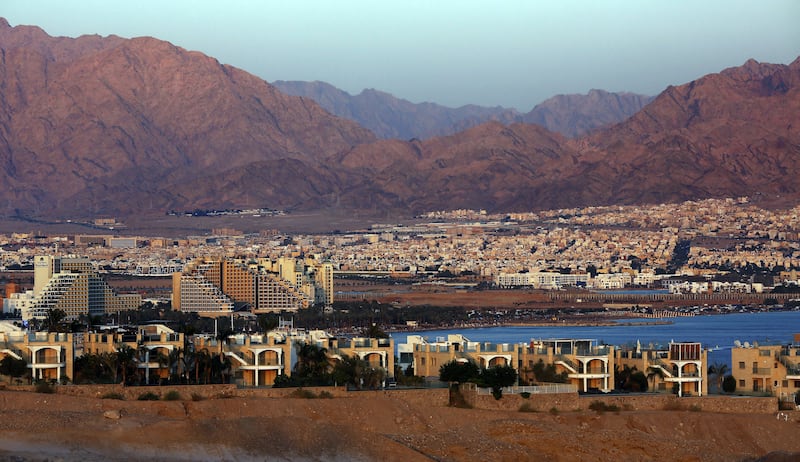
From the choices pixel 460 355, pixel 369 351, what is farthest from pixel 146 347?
pixel 460 355

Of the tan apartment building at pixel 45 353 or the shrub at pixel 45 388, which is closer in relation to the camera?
the shrub at pixel 45 388

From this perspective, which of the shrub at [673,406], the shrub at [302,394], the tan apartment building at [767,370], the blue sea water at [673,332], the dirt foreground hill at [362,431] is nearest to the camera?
the dirt foreground hill at [362,431]

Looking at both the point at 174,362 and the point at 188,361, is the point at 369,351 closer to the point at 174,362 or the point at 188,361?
the point at 188,361

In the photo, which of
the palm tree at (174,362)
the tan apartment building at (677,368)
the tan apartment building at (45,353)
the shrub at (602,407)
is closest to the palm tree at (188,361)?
the palm tree at (174,362)

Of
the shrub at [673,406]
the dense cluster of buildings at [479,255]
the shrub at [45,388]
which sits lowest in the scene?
the shrub at [673,406]

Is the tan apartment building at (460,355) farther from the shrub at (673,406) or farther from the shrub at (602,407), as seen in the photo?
the shrub at (673,406)

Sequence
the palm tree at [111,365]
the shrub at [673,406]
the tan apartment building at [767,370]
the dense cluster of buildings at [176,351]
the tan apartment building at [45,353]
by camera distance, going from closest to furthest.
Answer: the shrub at [673,406] → the palm tree at [111,365] → the tan apartment building at [45,353] → the dense cluster of buildings at [176,351] → the tan apartment building at [767,370]

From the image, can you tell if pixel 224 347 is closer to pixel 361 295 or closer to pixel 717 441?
pixel 717 441
